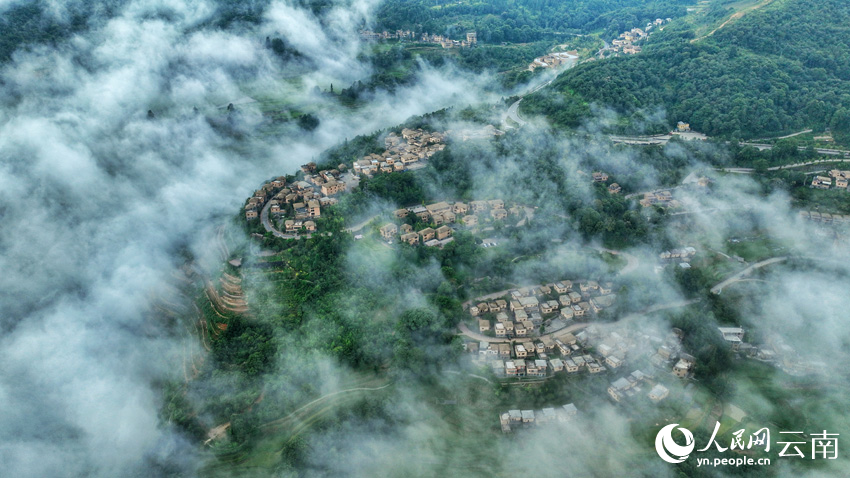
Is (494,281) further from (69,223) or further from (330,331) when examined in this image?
(69,223)

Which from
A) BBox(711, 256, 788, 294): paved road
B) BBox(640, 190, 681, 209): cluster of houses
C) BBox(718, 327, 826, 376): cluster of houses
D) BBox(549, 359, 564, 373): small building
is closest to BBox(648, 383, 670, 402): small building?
BBox(549, 359, 564, 373): small building

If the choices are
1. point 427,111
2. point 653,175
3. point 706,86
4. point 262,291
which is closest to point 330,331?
point 262,291

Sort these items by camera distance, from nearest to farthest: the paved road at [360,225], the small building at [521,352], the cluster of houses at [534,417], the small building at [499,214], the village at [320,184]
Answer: the cluster of houses at [534,417]
the small building at [521,352]
the paved road at [360,225]
the village at [320,184]
the small building at [499,214]

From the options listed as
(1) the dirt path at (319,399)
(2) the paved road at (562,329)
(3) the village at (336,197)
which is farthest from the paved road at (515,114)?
(1) the dirt path at (319,399)

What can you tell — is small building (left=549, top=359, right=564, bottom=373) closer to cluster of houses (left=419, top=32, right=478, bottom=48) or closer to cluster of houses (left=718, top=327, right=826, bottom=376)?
cluster of houses (left=718, top=327, right=826, bottom=376)

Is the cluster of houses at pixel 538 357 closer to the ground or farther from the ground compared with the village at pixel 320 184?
closer to the ground

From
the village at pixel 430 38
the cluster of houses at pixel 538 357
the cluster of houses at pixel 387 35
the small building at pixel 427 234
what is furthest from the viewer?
the village at pixel 430 38

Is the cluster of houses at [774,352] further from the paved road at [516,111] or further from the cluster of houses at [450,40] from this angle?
the cluster of houses at [450,40]
